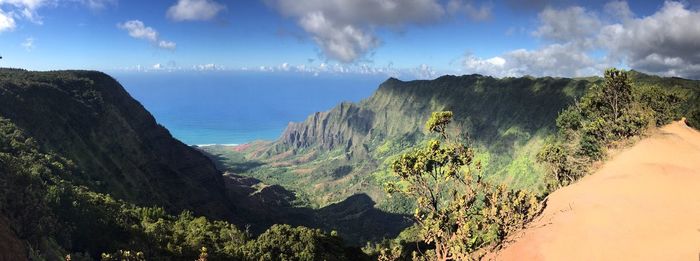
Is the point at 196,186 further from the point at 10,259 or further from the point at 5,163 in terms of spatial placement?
the point at 10,259

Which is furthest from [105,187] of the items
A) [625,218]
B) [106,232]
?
[625,218]

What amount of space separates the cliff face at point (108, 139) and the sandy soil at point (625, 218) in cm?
8113

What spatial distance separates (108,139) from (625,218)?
111774 mm

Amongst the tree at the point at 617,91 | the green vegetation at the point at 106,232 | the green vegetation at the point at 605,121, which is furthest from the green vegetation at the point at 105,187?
the tree at the point at 617,91

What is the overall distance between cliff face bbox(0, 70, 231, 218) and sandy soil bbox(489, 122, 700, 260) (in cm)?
8113

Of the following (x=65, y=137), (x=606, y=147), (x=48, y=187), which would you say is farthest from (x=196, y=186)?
(x=606, y=147)

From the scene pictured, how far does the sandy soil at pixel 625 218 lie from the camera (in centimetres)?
2419

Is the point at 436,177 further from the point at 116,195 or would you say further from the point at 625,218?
the point at 116,195

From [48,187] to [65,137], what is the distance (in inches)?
1480

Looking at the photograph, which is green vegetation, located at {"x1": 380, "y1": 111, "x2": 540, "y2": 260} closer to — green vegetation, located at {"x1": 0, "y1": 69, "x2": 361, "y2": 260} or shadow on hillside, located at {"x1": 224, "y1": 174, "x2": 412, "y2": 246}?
green vegetation, located at {"x1": 0, "y1": 69, "x2": 361, "y2": 260}

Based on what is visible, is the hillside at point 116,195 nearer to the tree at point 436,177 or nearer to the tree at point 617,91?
the tree at point 436,177

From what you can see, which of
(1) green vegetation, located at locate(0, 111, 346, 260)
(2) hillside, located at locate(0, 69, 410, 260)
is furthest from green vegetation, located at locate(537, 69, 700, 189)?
(1) green vegetation, located at locate(0, 111, 346, 260)

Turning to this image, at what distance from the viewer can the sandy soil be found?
2419cm

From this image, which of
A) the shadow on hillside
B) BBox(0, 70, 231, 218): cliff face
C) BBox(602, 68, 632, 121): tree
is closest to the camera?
BBox(602, 68, 632, 121): tree
